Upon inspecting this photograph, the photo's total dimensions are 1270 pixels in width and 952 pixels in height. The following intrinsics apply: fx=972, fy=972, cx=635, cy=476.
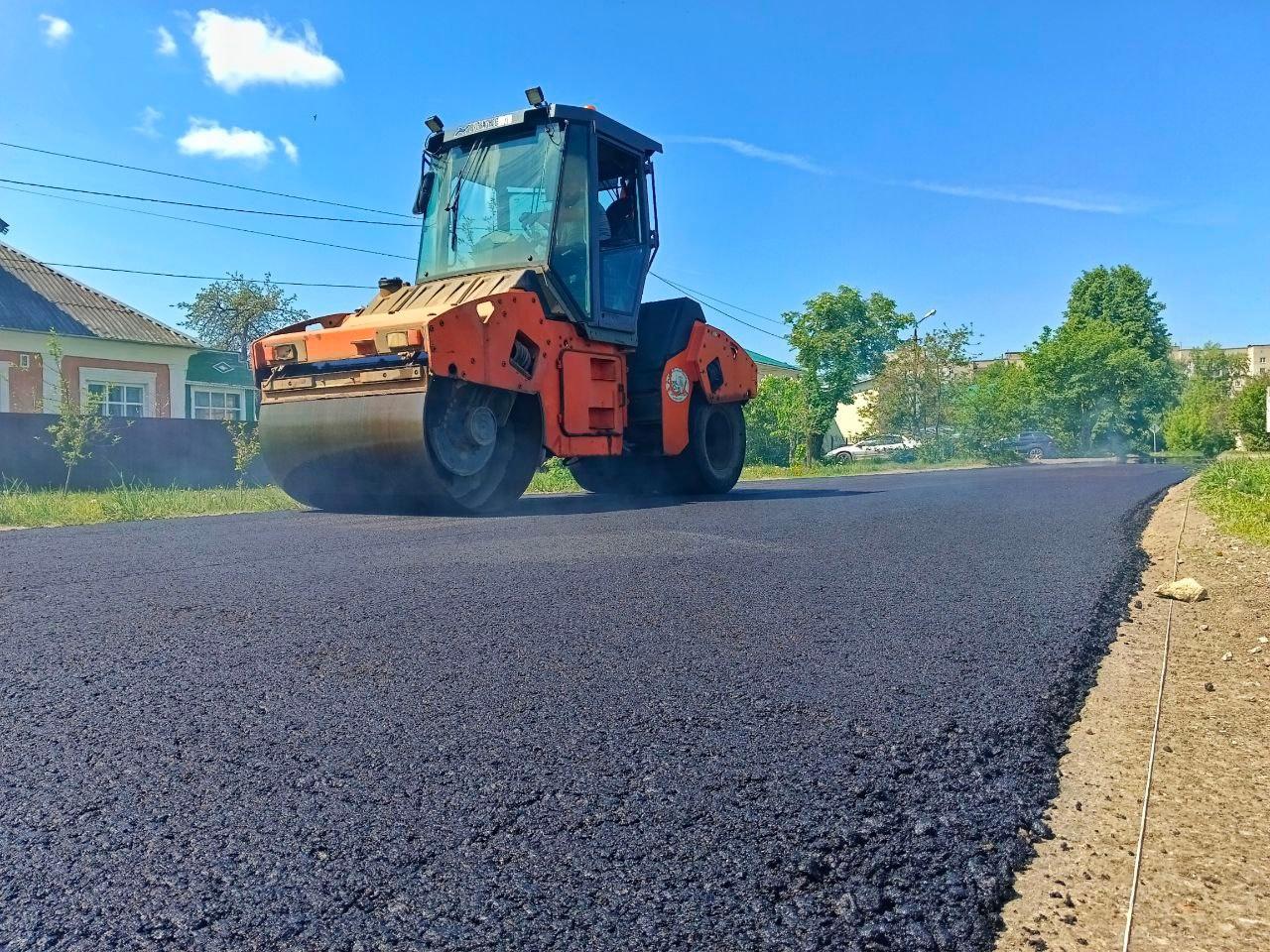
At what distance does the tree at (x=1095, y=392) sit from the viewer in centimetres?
4462

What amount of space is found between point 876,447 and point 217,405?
26.1 meters

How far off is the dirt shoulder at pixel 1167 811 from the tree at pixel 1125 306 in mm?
55872

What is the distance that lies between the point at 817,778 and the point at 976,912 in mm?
532

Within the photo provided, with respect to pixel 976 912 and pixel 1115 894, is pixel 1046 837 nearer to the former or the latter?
pixel 1115 894

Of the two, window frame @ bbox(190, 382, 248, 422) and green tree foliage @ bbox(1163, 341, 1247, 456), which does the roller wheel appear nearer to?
window frame @ bbox(190, 382, 248, 422)

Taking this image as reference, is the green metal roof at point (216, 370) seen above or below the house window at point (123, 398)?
above

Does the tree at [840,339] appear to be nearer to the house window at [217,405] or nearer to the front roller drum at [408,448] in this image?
the house window at [217,405]

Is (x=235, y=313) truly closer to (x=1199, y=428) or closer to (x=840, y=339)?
(x=840, y=339)

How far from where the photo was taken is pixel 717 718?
239cm

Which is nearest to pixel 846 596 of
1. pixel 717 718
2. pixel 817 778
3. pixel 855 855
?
pixel 717 718

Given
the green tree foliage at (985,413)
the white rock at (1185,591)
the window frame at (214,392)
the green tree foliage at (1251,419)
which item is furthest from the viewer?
the green tree foliage at (985,413)

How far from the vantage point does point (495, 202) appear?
28.2ft

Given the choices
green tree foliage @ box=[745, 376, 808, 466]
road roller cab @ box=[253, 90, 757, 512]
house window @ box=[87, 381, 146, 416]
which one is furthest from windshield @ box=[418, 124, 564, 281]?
green tree foliage @ box=[745, 376, 808, 466]

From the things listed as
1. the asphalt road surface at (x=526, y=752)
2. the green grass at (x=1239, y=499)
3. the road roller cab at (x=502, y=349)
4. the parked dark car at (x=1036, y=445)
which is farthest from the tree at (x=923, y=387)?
the asphalt road surface at (x=526, y=752)
